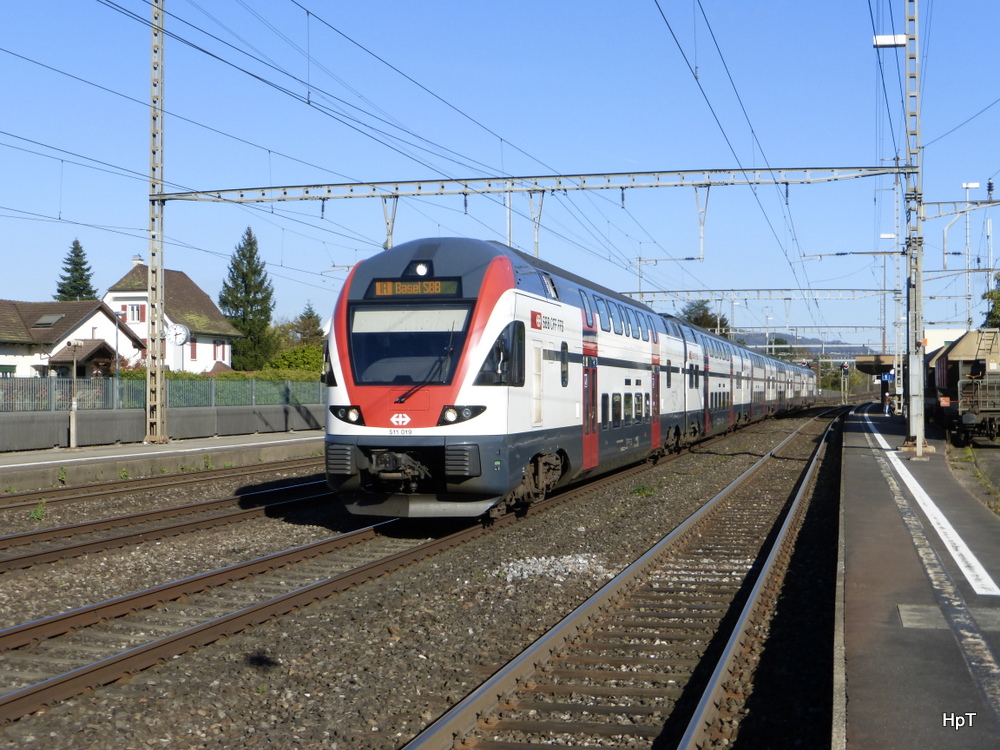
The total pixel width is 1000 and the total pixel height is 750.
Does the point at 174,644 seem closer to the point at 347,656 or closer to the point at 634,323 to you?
the point at 347,656

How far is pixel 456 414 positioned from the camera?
1140 cm

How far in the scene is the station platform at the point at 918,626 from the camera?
5.09m

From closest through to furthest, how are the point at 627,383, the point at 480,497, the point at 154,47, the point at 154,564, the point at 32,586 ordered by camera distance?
the point at 32,586 → the point at 154,564 → the point at 480,497 → the point at 627,383 → the point at 154,47

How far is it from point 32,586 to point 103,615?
192 centimetres

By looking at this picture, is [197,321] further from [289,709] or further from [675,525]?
[289,709]

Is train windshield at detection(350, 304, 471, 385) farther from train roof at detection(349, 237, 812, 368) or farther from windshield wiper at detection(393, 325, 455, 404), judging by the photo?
train roof at detection(349, 237, 812, 368)

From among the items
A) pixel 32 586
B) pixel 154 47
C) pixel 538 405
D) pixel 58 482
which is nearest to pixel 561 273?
pixel 538 405

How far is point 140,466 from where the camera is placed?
67.7 feet

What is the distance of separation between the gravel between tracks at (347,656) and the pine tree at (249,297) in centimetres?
7275

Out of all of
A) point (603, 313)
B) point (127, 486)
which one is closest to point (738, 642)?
point (603, 313)

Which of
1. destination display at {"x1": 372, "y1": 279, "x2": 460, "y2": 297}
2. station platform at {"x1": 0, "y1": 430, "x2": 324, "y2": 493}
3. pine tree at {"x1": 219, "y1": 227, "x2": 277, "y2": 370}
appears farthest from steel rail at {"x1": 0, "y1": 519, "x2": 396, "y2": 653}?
pine tree at {"x1": 219, "y1": 227, "x2": 277, "y2": 370}

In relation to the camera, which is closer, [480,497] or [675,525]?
[480,497]

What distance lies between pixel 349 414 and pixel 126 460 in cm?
1047

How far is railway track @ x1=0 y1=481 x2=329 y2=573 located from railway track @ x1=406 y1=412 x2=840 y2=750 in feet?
19.7
